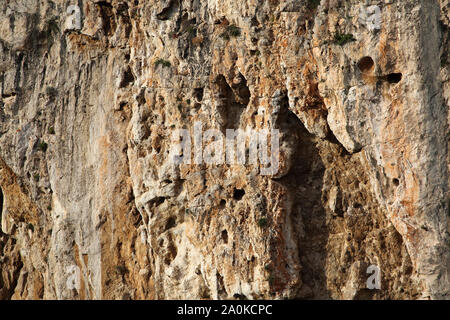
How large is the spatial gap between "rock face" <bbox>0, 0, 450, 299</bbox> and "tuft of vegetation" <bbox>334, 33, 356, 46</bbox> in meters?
0.03

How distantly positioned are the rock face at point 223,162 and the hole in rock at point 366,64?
38 millimetres

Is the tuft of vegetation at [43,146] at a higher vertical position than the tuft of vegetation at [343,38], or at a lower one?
lower

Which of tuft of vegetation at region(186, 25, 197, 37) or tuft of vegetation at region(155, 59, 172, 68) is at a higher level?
tuft of vegetation at region(186, 25, 197, 37)

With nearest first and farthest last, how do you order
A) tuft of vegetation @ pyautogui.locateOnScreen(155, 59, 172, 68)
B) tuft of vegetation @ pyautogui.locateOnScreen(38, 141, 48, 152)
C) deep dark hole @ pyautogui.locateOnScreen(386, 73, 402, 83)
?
deep dark hole @ pyautogui.locateOnScreen(386, 73, 402, 83), tuft of vegetation @ pyautogui.locateOnScreen(155, 59, 172, 68), tuft of vegetation @ pyautogui.locateOnScreen(38, 141, 48, 152)

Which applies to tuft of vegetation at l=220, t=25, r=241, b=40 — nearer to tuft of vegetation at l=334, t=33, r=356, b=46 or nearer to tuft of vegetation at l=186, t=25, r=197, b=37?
tuft of vegetation at l=186, t=25, r=197, b=37

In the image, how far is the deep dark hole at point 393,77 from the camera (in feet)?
80.2

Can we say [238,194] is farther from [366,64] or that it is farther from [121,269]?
[366,64]

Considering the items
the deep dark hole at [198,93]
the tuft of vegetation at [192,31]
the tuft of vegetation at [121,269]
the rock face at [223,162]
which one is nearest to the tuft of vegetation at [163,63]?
the rock face at [223,162]

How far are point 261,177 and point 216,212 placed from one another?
1729 mm

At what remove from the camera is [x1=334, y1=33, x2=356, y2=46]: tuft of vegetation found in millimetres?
25031

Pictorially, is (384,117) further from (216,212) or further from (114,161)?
(114,161)

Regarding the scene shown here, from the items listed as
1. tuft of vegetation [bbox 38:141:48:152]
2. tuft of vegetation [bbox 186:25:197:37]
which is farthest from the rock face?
tuft of vegetation [bbox 38:141:48:152]

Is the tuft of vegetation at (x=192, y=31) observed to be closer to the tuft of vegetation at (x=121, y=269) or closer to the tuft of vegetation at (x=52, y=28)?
the tuft of vegetation at (x=52, y=28)

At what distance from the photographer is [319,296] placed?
26.7 m
